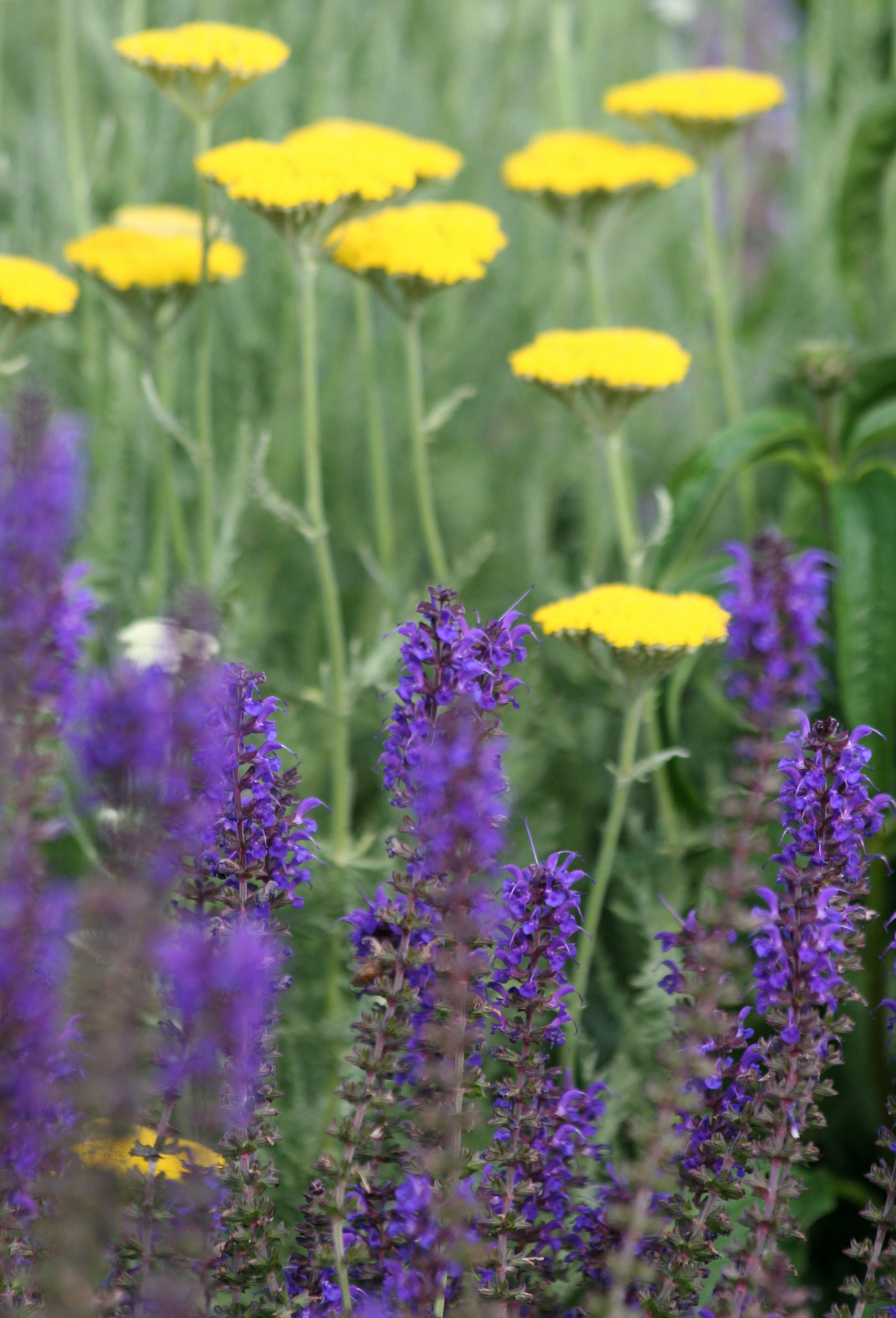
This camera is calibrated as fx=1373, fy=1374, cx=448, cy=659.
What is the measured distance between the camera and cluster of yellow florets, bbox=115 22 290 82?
1511 mm

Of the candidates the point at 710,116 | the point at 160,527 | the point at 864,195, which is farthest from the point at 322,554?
the point at 864,195

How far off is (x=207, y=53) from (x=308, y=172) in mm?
196

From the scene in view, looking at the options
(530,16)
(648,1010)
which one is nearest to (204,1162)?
(648,1010)

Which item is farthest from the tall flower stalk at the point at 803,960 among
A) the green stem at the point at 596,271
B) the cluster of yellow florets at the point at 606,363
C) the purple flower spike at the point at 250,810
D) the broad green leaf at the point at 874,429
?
the green stem at the point at 596,271

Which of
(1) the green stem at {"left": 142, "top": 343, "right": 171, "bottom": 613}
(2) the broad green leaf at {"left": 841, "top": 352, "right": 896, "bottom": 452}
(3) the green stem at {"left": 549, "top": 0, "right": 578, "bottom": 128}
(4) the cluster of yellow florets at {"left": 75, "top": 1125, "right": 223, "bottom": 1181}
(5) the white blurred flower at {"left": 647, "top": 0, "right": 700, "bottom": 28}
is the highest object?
(5) the white blurred flower at {"left": 647, "top": 0, "right": 700, "bottom": 28}

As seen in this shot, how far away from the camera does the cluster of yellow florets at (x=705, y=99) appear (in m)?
1.79

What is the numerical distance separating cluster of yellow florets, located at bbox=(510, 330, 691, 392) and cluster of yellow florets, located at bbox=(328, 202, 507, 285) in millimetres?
130

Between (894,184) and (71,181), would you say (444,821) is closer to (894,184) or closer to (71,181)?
(71,181)

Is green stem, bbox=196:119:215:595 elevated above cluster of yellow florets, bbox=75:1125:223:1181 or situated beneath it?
elevated above

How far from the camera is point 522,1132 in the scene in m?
1.05

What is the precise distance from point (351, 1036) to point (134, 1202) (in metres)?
0.62

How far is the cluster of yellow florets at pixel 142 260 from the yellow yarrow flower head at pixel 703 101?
23.3 inches

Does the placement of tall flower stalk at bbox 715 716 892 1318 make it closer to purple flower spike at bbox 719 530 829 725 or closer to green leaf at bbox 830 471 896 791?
purple flower spike at bbox 719 530 829 725

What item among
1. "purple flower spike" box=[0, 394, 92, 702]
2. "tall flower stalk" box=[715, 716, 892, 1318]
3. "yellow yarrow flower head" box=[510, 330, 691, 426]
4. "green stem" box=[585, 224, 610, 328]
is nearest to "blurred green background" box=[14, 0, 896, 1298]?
"green stem" box=[585, 224, 610, 328]
